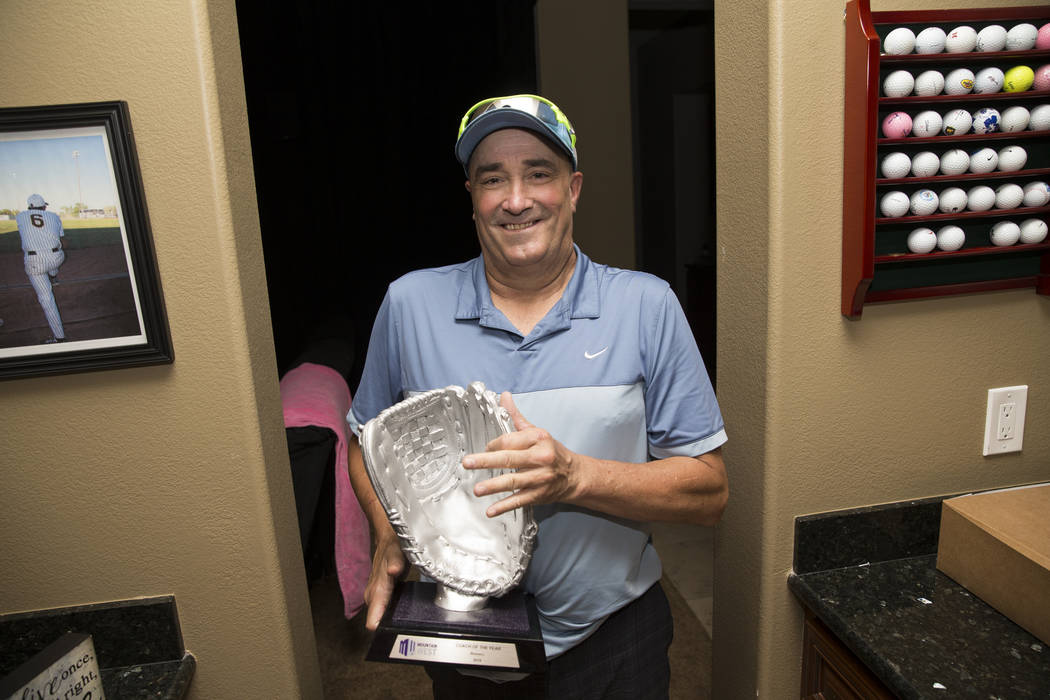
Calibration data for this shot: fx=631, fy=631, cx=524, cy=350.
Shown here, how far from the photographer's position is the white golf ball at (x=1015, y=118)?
3.73 feet

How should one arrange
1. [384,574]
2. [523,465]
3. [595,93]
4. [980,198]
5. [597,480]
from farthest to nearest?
[595,93], [980,198], [384,574], [597,480], [523,465]

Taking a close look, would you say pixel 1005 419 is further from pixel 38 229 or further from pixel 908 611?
pixel 38 229

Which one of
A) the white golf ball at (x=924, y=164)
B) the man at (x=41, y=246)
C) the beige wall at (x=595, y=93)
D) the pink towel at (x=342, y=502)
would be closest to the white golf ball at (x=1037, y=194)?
the white golf ball at (x=924, y=164)

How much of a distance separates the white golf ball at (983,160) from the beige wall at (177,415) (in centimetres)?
130

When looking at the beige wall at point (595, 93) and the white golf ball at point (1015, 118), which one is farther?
the beige wall at point (595, 93)

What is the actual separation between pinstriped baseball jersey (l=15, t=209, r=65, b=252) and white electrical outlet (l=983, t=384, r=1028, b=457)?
172 centimetres

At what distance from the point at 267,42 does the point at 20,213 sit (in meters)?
2.21

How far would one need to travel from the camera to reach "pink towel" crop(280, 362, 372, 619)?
7.39ft

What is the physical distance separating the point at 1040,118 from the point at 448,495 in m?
1.25

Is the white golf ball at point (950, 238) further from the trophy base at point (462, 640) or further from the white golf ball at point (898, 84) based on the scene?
the trophy base at point (462, 640)

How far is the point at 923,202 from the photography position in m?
1.13

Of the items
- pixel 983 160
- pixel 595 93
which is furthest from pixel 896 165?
pixel 595 93

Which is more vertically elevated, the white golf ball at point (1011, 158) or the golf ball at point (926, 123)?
the golf ball at point (926, 123)

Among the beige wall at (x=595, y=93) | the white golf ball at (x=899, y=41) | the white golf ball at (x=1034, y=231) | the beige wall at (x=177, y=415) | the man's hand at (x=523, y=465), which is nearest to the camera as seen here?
the man's hand at (x=523, y=465)
